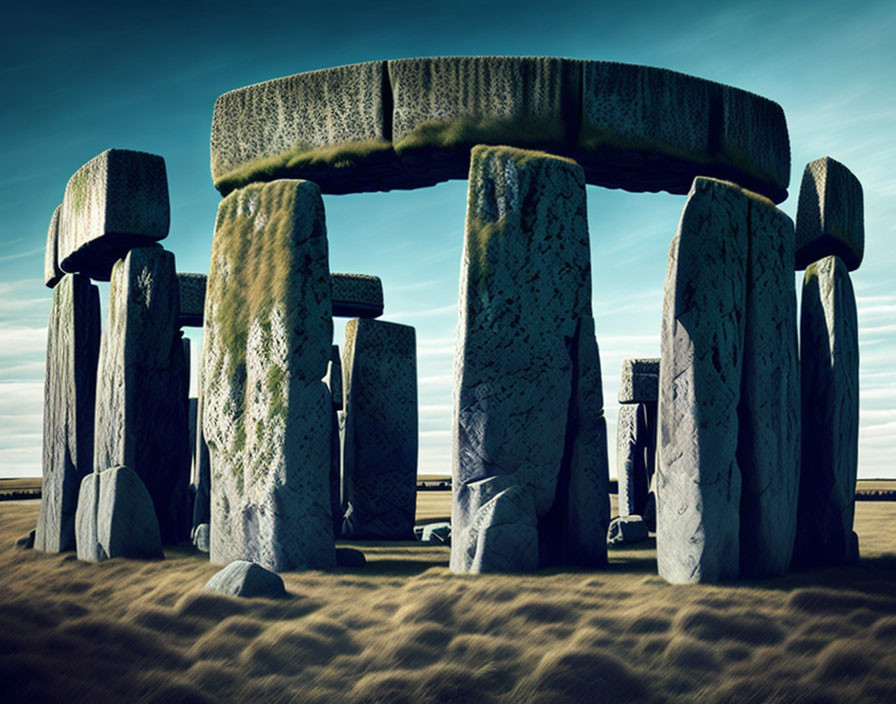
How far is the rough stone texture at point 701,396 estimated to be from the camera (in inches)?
175

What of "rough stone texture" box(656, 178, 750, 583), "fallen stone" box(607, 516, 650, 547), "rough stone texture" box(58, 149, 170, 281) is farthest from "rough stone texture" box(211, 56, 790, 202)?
"fallen stone" box(607, 516, 650, 547)

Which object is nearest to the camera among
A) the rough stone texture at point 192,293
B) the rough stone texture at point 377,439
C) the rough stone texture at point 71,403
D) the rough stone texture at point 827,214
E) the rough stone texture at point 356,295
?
the rough stone texture at point 827,214

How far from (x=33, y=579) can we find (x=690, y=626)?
398 centimetres

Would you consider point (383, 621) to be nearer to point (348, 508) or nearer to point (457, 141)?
point (457, 141)

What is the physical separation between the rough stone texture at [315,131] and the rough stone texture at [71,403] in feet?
6.15

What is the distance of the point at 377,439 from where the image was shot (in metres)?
7.82

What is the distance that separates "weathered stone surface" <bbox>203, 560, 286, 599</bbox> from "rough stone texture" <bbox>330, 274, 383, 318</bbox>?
4.72m

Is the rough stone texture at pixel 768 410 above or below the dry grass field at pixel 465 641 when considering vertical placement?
above

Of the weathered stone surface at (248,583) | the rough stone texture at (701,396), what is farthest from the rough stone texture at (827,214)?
the weathered stone surface at (248,583)

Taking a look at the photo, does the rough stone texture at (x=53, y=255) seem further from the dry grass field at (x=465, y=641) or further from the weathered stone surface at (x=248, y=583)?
the weathered stone surface at (x=248, y=583)

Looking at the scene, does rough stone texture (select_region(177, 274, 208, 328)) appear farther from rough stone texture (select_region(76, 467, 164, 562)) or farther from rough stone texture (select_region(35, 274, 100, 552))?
rough stone texture (select_region(76, 467, 164, 562))

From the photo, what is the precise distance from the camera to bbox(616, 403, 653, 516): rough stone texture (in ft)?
31.0

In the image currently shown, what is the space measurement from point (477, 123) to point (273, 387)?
1.90 meters

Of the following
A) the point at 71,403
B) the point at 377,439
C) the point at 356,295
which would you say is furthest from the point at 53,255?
the point at 377,439
